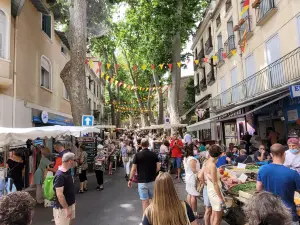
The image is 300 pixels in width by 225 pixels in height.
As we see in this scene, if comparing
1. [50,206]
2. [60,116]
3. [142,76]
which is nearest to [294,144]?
[50,206]

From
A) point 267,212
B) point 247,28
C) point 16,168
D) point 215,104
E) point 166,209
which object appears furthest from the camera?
point 215,104

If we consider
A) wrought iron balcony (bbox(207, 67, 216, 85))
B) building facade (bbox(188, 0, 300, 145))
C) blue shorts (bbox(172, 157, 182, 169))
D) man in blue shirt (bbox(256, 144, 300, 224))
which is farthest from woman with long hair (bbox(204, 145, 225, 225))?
wrought iron balcony (bbox(207, 67, 216, 85))

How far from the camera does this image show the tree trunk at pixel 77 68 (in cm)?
1204

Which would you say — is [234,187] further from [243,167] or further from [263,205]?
[263,205]

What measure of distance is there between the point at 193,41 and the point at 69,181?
2482 cm

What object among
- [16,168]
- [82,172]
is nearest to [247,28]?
[82,172]

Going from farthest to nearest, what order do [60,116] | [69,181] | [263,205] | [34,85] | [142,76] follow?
[142,76]
[60,116]
[34,85]
[69,181]
[263,205]

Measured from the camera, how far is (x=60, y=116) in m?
17.3

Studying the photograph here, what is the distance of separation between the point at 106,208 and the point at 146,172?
2104 millimetres

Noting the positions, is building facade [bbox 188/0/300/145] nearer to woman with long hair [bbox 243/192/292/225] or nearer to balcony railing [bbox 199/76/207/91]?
balcony railing [bbox 199/76/207/91]

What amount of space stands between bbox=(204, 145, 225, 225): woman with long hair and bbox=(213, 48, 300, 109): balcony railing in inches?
222

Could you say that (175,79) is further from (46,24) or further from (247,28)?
(46,24)

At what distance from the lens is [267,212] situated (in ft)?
6.14

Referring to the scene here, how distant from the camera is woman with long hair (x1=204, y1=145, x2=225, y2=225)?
4.30 metres
